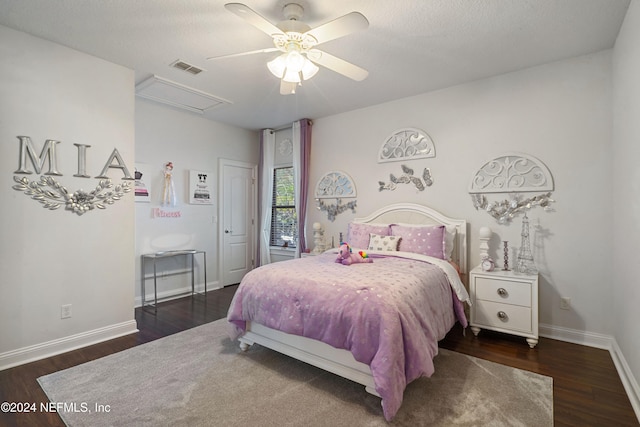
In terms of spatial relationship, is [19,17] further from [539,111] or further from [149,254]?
[539,111]

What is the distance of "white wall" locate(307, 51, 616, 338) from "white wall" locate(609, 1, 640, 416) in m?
0.13

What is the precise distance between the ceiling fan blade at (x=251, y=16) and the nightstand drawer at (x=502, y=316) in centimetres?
298

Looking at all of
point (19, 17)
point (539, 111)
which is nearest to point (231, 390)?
point (19, 17)

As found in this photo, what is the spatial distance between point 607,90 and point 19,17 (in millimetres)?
5018

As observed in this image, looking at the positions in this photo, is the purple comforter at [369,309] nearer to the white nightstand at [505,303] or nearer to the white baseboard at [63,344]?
the white nightstand at [505,303]

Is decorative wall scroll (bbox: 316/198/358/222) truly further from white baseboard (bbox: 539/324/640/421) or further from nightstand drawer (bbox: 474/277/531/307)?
white baseboard (bbox: 539/324/640/421)

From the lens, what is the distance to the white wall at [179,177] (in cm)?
414

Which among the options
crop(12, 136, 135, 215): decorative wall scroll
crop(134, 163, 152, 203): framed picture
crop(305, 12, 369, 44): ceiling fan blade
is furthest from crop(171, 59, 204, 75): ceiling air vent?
crop(305, 12, 369, 44): ceiling fan blade

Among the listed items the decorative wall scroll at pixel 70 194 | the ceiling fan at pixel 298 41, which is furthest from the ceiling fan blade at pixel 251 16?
the decorative wall scroll at pixel 70 194

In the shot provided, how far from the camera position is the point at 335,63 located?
237cm

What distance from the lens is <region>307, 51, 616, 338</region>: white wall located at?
283 cm

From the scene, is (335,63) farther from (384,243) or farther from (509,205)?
(509,205)

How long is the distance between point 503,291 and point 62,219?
4.13 meters

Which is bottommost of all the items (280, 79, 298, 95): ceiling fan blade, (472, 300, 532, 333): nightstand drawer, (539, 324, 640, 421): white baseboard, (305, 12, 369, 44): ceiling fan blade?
(539, 324, 640, 421): white baseboard
